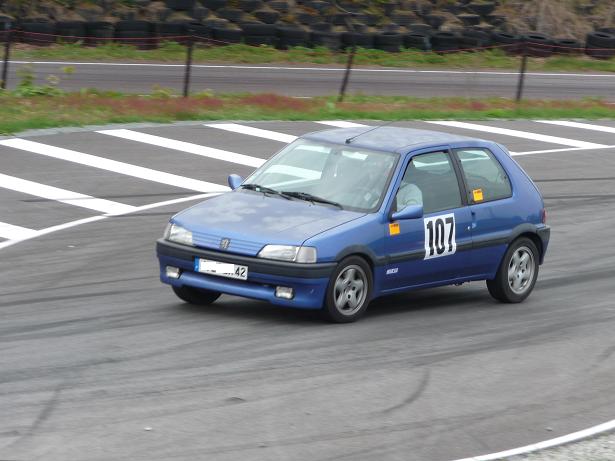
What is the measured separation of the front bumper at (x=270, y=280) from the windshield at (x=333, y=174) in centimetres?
91

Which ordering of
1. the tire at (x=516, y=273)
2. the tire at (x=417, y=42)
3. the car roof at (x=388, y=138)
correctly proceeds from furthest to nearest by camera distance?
the tire at (x=417, y=42), the tire at (x=516, y=273), the car roof at (x=388, y=138)

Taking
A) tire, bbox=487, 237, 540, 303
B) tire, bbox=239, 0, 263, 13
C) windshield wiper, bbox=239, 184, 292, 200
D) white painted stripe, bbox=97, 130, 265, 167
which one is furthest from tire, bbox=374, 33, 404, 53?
windshield wiper, bbox=239, 184, 292, 200

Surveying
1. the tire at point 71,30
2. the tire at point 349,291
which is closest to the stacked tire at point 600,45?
the tire at point 71,30

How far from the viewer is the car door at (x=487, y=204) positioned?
11.4m

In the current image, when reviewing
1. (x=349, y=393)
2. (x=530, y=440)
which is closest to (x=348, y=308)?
(x=349, y=393)

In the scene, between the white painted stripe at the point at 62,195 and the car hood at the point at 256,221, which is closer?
the car hood at the point at 256,221

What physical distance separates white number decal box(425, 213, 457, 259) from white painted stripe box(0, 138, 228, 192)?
657 cm

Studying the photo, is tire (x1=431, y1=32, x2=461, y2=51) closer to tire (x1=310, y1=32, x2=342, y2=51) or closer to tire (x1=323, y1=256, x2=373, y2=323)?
tire (x1=310, y1=32, x2=342, y2=51)

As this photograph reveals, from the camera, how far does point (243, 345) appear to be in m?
9.45

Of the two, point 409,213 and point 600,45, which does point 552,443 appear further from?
point 600,45

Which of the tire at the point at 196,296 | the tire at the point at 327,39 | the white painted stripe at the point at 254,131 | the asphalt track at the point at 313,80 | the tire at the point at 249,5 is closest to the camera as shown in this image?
the tire at the point at 196,296

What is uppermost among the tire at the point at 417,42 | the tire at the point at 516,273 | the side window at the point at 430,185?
the side window at the point at 430,185

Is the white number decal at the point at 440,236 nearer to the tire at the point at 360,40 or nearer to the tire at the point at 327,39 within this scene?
the tire at the point at 327,39

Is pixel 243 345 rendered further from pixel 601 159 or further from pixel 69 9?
pixel 69 9
